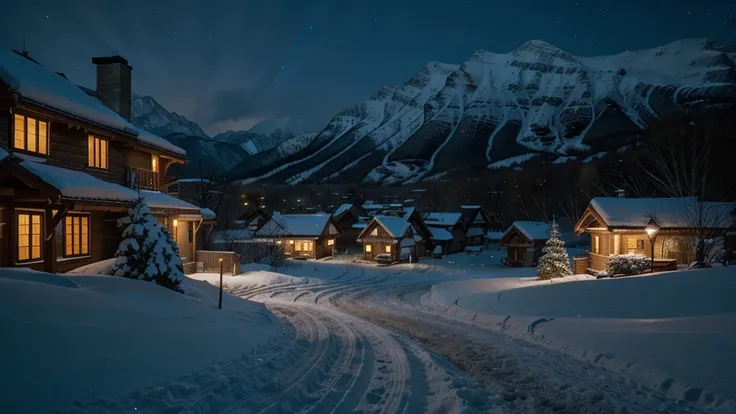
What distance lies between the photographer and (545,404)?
24.3 feet

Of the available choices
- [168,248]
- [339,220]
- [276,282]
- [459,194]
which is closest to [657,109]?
[459,194]

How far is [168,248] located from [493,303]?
12.7 m

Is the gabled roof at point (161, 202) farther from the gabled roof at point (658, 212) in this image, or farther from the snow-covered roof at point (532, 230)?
the snow-covered roof at point (532, 230)

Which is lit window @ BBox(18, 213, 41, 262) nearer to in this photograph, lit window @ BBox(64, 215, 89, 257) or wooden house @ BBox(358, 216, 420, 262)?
lit window @ BBox(64, 215, 89, 257)

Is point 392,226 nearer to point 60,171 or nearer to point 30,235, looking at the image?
point 60,171

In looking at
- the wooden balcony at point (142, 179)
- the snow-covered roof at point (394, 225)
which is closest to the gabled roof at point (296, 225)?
the snow-covered roof at point (394, 225)

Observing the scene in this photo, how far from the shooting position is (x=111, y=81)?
78.4 feet

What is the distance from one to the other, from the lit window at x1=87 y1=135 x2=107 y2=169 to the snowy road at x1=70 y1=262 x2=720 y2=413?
11.8 metres

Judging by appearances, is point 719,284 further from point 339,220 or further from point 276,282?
point 339,220

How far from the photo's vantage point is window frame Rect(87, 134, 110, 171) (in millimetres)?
18578

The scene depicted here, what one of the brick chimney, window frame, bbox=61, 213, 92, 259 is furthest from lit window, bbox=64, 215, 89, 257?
the brick chimney

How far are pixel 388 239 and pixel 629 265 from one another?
27.1 m

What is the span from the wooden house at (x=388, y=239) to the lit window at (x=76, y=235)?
33038 mm

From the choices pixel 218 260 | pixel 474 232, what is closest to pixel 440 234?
pixel 474 232
